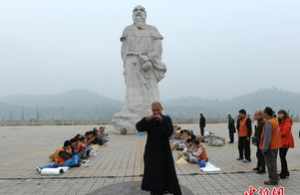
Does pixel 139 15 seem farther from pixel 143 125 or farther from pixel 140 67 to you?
pixel 143 125

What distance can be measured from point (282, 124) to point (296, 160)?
3.87 metres

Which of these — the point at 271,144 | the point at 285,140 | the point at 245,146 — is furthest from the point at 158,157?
the point at 245,146

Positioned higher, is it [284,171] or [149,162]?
[149,162]

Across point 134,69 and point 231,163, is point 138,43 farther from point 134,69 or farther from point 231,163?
point 231,163

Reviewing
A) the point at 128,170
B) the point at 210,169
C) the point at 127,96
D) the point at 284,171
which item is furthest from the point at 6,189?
the point at 127,96

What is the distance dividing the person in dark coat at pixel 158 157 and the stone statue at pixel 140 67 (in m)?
17.0

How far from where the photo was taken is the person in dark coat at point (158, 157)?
6.02 metres

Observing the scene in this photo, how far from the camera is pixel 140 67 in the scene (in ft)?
78.7

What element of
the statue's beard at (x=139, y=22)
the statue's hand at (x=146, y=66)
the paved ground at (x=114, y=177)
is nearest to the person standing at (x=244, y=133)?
the paved ground at (x=114, y=177)

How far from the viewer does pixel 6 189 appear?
812 centimetres

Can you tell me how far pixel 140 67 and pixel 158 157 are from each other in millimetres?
18186

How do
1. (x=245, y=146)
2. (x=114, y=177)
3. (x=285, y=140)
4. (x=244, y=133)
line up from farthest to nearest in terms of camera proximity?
(x=245, y=146)
(x=244, y=133)
(x=114, y=177)
(x=285, y=140)

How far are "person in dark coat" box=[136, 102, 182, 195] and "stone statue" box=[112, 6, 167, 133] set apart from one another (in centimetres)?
1703

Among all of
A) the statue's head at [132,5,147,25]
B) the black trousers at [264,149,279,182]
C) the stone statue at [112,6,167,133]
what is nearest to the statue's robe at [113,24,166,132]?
the stone statue at [112,6,167,133]
